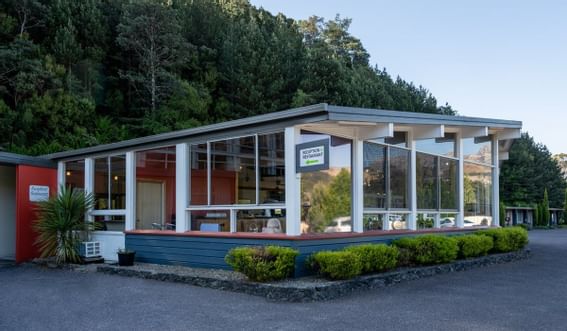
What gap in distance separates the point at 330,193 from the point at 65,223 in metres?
6.04

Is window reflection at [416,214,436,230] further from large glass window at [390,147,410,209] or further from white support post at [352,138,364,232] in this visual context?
white support post at [352,138,364,232]

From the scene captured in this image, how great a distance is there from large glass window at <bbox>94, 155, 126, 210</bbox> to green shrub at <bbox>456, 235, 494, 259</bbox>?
745cm

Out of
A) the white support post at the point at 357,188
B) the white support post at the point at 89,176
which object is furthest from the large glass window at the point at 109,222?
the white support post at the point at 357,188

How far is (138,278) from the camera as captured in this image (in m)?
9.20

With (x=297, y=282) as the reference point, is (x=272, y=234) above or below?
above

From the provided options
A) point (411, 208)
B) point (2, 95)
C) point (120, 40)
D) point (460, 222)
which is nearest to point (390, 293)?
point (411, 208)

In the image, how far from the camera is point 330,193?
8883 mm

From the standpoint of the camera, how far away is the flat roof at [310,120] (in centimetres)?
780

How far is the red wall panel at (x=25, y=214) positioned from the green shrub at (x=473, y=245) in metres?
9.71

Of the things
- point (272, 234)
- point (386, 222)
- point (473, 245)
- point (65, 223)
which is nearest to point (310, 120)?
point (272, 234)

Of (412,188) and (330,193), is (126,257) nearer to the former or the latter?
(330,193)

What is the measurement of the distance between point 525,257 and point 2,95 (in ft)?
61.1

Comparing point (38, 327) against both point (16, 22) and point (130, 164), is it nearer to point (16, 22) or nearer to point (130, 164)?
point (130, 164)

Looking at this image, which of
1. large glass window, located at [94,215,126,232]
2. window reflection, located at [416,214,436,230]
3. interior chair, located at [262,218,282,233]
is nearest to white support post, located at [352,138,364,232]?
interior chair, located at [262,218,282,233]
